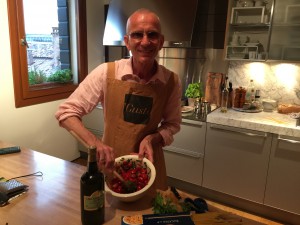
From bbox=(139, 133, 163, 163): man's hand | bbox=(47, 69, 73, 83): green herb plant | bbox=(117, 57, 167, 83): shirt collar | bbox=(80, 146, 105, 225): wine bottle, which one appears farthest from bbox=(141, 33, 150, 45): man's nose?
bbox=(47, 69, 73, 83): green herb plant

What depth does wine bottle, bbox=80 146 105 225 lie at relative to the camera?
0.80 m

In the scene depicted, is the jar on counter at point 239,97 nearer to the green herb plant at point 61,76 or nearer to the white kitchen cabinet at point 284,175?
the white kitchen cabinet at point 284,175

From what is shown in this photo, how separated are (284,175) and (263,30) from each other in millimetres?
1321

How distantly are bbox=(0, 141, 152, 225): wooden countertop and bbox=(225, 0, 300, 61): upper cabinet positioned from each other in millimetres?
1881

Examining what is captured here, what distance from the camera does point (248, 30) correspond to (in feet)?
8.29

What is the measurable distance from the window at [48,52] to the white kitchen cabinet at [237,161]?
1.69 meters

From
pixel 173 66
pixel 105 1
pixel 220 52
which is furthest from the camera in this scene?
pixel 105 1

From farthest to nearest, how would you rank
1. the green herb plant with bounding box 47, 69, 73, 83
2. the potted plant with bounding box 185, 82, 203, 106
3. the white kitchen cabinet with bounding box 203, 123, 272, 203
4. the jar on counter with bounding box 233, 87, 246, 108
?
the green herb plant with bounding box 47, 69, 73, 83 → the potted plant with bounding box 185, 82, 203, 106 → the jar on counter with bounding box 233, 87, 246, 108 → the white kitchen cabinet with bounding box 203, 123, 272, 203

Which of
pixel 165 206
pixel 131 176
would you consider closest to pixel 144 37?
pixel 131 176

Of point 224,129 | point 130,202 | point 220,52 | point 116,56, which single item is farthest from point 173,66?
point 130,202

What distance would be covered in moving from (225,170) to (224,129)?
1.26ft

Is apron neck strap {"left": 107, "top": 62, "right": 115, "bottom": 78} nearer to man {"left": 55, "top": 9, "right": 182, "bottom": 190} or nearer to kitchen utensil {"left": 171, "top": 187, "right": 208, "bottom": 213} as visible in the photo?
man {"left": 55, "top": 9, "right": 182, "bottom": 190}

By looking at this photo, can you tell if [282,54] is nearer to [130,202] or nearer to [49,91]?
[130,202]

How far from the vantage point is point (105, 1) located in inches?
129
